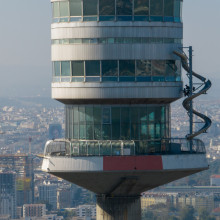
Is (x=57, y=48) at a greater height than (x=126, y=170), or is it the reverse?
(x=57, y=48)

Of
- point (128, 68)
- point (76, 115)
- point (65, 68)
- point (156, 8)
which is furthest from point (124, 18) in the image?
point (76, 115)

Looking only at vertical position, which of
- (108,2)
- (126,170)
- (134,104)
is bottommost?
(126,170)

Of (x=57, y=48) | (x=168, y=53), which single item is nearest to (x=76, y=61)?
(x=57, y=48)

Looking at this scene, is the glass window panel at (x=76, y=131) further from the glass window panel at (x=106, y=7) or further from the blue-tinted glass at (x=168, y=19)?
the blue-tinted glass at (x=168, y=19)

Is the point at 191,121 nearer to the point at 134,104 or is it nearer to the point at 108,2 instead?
the point at 134,104

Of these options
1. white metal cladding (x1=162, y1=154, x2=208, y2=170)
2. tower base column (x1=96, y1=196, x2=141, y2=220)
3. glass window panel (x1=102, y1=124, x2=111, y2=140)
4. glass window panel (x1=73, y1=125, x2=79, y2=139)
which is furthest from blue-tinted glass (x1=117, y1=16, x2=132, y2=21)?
tower base column (x1=96, y1=196, x2=141, y2=220)

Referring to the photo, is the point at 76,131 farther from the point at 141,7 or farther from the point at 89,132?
the point at 141,7

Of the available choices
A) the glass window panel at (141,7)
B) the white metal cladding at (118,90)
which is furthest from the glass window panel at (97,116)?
the glass window panel at (141,7)

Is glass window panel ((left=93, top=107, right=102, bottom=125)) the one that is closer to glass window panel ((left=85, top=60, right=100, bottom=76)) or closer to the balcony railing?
the balcony railing
